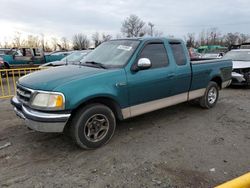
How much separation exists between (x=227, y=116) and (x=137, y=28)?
193 ft

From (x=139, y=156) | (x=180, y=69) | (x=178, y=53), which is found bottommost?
(x=139, y=156)

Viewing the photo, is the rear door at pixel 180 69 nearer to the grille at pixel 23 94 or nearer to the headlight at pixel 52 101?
the headlight at pixel 52 101

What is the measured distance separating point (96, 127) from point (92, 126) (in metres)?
0.08

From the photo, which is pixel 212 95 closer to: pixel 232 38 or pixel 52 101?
pixel 52 101

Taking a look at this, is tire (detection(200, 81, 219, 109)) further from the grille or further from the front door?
the grille

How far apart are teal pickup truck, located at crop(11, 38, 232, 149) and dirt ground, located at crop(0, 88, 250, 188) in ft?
1.51

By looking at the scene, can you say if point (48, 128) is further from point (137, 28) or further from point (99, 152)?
point (137, 28)

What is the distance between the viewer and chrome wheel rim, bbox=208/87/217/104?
6012mm

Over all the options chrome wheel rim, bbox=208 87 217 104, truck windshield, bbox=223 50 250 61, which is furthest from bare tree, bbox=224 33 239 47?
chrome wheel rim, bbox=208 87 217 104

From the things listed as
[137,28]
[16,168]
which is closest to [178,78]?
[16,168]

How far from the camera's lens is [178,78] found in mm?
4816

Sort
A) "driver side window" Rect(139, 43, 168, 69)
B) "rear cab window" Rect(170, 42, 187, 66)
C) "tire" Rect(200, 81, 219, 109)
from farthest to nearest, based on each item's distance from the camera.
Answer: "tire" Rect(200, 81, 219, 109) < "rear cab window" Rect(170, 42, 187, 66) < "driver side window" Rect(139, 43, 168, 69)

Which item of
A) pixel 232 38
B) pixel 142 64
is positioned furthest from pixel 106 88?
pixel 232 38

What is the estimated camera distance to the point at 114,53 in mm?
4414
